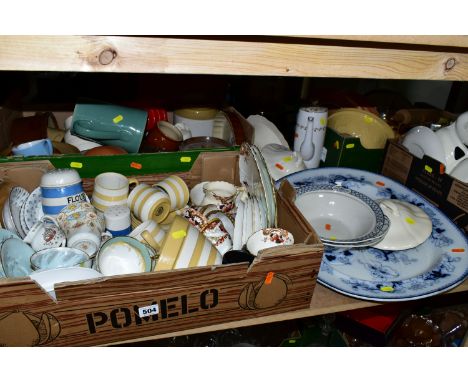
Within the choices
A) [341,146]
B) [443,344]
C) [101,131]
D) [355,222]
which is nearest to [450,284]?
[355,222]

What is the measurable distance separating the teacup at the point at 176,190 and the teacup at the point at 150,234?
0.36ft

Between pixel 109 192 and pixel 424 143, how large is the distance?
761mm

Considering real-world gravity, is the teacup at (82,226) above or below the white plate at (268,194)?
below

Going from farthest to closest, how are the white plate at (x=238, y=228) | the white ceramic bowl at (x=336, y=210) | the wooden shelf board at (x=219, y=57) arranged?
the white ceramic bowl at (x=336, y=210) → the white plate at (x=238, y=228) → the wooden shelf board at (x=219, y=57)

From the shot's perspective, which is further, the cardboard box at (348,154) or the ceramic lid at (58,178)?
the cardboard box at (348,154)

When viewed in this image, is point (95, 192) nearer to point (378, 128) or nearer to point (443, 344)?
point (378, 128)

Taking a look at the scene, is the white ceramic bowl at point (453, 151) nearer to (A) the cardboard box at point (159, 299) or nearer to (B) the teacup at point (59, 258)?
(A) the cardboard box at point (159, 299)

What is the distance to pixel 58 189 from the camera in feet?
2.52

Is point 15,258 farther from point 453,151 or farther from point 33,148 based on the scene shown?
point 453,151

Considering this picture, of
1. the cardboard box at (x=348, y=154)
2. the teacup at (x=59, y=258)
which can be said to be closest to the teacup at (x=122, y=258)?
the teacup at (x=59, y=258)

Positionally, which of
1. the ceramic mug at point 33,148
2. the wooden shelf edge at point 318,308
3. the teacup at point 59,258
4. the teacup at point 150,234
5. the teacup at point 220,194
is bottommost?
the wooden shelf edge at point 318,308

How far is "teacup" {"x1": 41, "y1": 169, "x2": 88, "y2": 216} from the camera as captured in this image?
0.77 m

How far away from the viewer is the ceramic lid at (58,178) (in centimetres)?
77

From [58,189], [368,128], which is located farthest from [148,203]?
[368,128]
